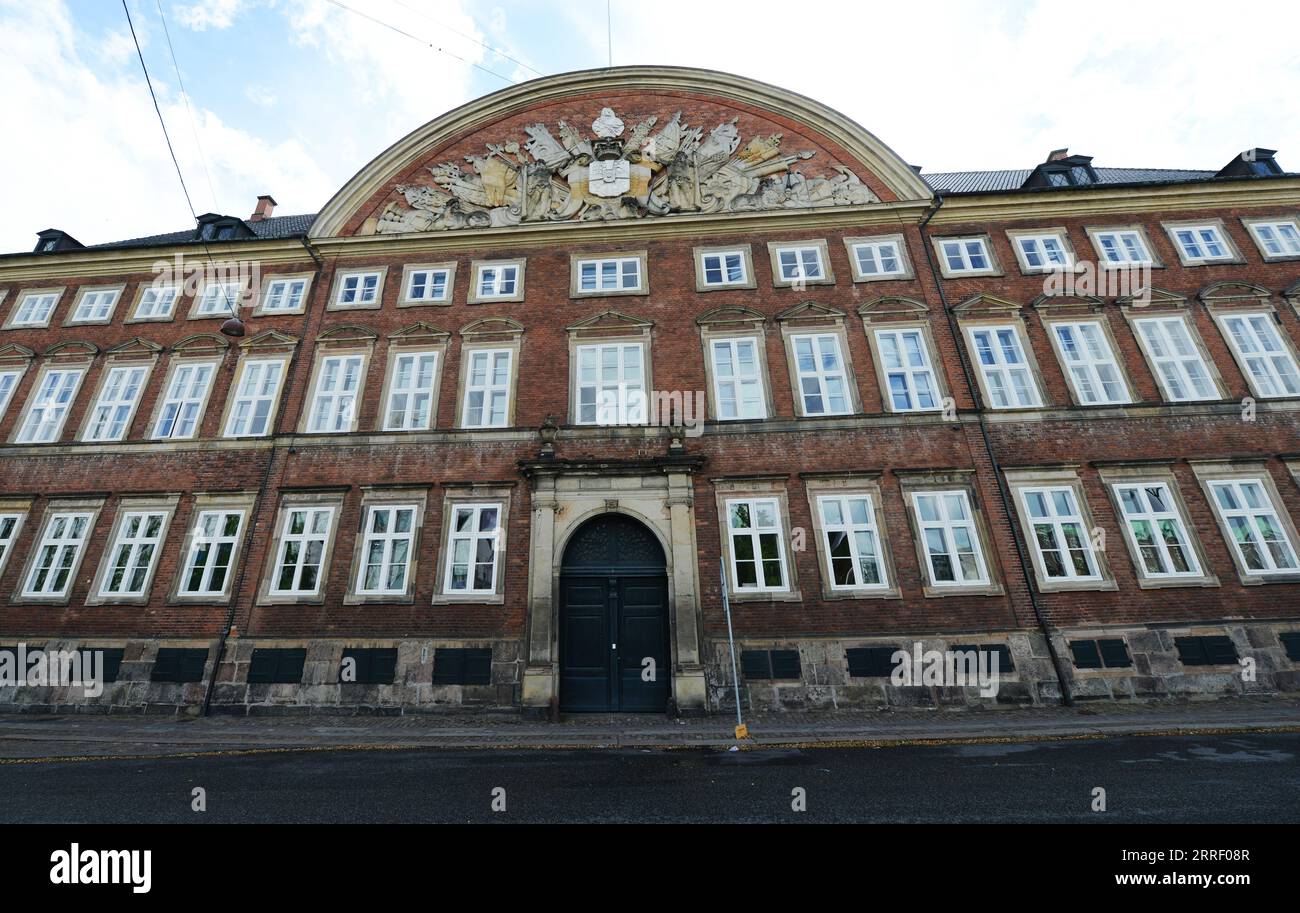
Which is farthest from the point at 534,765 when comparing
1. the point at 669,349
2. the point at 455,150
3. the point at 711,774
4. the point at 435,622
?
the point at 455,150

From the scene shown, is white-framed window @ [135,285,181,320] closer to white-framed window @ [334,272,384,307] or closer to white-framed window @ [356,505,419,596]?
white-framed window @ [334,272,384,307]

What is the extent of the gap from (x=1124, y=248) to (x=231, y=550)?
1093 inches

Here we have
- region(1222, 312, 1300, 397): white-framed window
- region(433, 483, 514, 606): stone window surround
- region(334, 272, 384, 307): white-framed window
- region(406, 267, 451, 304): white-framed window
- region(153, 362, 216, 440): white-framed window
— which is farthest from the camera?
region(334, 272, 384, 307): white-framed window

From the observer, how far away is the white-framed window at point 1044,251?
17703mm

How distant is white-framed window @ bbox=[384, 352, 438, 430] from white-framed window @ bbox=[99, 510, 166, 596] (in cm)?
685

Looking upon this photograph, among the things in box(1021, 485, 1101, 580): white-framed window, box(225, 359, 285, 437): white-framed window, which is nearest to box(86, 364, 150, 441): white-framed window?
box(225, 359, 285, 437): white-framed window

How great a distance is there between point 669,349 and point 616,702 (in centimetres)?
965

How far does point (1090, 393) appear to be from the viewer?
629 inches

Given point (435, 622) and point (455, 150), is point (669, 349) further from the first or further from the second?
point (455, 150)

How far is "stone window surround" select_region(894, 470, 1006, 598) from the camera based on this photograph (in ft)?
45.8

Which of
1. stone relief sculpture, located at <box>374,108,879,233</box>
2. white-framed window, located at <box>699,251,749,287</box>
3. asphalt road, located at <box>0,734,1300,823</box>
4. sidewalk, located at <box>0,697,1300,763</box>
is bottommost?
asphalt road, located at <box>0,734,1300,823</box>

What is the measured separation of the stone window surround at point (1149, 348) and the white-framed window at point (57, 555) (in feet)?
99.4

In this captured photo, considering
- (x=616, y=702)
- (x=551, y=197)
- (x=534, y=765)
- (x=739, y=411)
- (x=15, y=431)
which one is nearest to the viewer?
(x=534, y=765)

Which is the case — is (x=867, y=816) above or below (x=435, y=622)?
below
